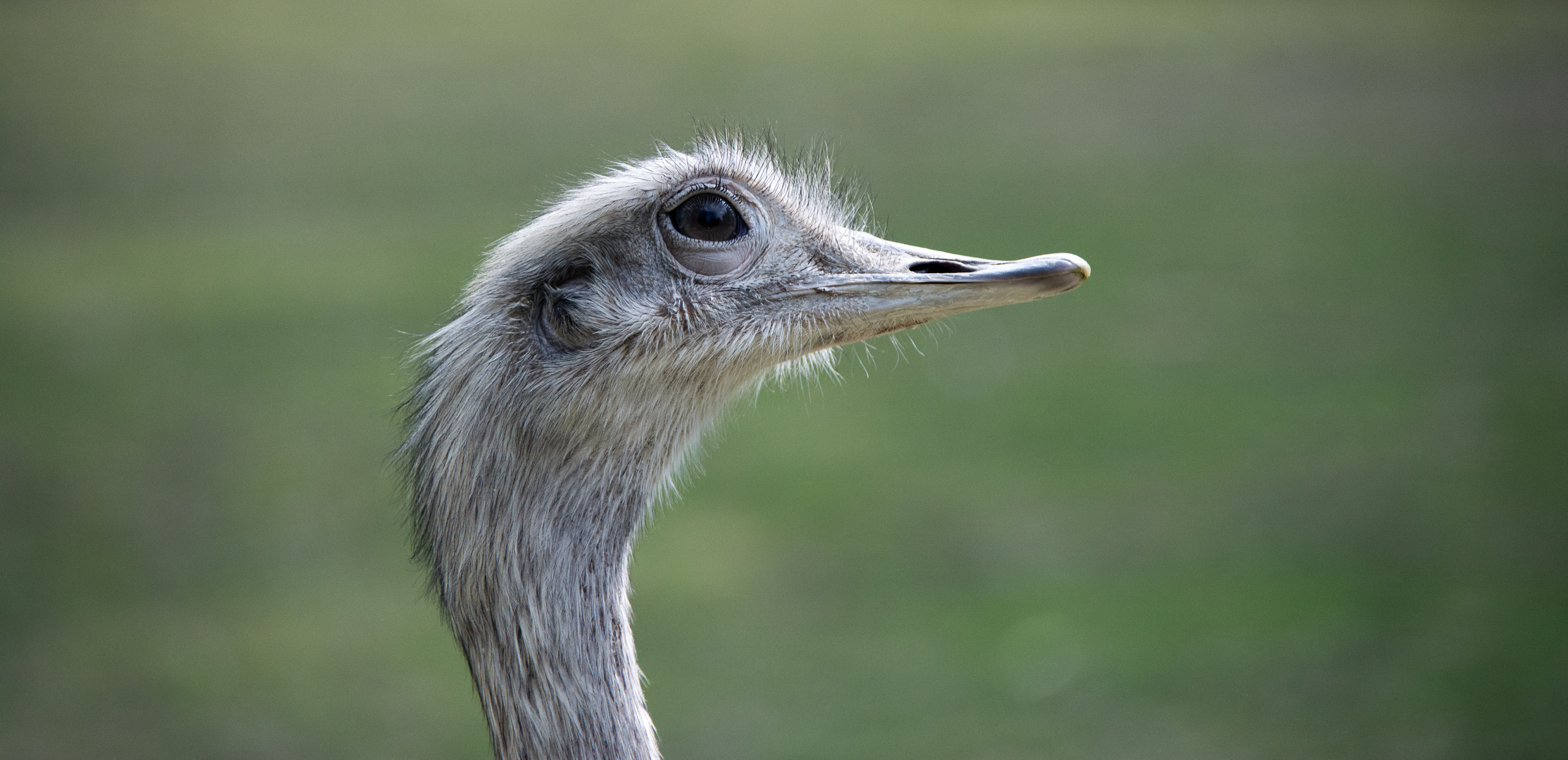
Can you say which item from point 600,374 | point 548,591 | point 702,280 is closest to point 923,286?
→ point 702,280

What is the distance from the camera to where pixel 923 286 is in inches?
79.0

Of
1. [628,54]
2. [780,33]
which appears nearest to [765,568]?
[628,54]

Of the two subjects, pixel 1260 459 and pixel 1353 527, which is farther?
pixel 1260 459

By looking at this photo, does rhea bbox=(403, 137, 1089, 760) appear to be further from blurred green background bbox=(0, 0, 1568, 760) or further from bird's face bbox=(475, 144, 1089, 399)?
blurred green background bbox=(0, 0, 1568, 760)

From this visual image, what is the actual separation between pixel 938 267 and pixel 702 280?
342 millimetres

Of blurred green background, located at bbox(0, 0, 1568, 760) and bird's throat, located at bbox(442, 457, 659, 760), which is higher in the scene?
blurred green background, located at bbox(0, 0, 1568, 760)

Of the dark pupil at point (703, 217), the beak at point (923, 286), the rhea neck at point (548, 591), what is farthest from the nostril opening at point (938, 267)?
the rhea neck at point (548, 591)

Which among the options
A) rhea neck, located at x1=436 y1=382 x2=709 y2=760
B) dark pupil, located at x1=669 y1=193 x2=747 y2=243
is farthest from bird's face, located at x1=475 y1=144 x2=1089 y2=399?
rhea neck, located at x1=436 y1=382 x2=709 y2=760

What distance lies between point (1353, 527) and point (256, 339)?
5459mm

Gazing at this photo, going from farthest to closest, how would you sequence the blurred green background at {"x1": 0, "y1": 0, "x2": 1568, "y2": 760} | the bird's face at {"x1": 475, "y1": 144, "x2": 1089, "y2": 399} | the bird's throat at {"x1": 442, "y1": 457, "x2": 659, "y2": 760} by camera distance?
the blurred green background at {"x1": 0, "y1": 0, "x2": 1568, "y2": 760}, the bird's face at {"x1": 475, "y1": 144, "x2": 1089, "y2": 399}, the bird's throat at {"x1": 442, "y1": 457, "x2": 659, "y2": 760}

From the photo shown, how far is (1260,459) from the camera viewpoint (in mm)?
6094

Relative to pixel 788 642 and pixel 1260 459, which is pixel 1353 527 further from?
pixel 788 642

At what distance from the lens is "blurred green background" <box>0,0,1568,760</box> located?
4.58m

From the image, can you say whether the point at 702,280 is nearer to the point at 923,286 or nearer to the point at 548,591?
the point at 923,286
